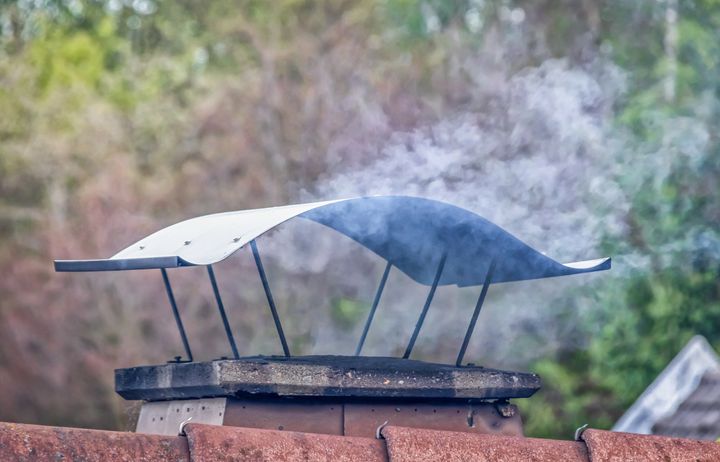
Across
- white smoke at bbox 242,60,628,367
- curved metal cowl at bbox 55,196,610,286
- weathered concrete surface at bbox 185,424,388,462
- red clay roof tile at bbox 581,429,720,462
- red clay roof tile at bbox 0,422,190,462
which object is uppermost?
white smoke at bbox 242,60,628,367

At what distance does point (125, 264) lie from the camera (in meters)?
5.17

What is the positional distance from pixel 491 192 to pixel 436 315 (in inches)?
160

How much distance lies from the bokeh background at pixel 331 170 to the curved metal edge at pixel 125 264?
5.53m

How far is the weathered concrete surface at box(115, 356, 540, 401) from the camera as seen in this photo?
4918 mm

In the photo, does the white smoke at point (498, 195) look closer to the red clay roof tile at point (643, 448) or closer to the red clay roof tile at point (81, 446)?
the red clay roof tile at point (643, 448)

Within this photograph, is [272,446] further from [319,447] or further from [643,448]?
[643,448]

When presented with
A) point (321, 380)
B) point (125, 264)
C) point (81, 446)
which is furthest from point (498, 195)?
point (81, 446)

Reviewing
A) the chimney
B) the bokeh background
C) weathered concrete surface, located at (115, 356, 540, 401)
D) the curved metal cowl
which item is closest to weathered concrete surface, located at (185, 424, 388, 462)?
the chimney

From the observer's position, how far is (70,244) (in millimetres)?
12617

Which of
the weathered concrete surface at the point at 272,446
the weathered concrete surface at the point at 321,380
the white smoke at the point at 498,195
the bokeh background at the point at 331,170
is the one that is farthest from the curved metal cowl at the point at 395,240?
the bokeh background at the point at 331,170

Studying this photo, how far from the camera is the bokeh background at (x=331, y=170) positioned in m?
11.8

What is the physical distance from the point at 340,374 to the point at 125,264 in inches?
38.4

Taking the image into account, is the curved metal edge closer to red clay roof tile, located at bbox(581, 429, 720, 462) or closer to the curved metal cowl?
the curved metal cowl

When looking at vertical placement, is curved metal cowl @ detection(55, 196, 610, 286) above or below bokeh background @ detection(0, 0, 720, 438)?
below
